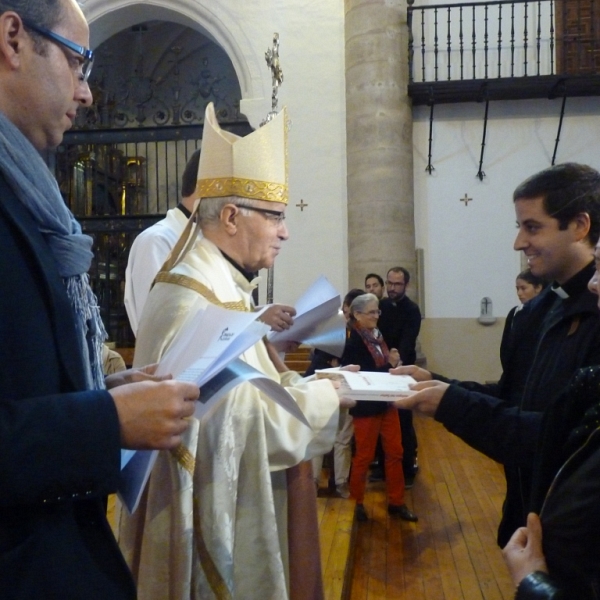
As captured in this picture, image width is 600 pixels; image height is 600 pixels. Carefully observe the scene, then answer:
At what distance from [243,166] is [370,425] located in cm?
299

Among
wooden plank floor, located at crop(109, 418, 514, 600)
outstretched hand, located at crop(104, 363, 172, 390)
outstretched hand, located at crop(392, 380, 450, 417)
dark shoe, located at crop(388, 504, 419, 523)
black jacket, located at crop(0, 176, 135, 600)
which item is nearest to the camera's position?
black jacket, located at crop(0, 176, 135, 600)

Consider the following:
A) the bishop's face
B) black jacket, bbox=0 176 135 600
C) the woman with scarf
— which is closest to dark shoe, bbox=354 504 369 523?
the woman with scarf

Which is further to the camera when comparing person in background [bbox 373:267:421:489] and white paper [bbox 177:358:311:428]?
person in background [bbox 373:267:421:489]

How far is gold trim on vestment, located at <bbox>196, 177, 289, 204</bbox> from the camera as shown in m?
2.04

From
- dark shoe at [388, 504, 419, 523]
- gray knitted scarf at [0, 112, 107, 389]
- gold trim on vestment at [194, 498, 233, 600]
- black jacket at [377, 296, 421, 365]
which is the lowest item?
dark shoe at [388, 504, 419, 523]

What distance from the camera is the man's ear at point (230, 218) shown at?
201 centimetres

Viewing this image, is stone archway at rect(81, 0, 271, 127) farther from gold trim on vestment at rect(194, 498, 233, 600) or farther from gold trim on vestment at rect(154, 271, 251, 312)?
gold trim on vestment at rect(194, 498, 233, 600)

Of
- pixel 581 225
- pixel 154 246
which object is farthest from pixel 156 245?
pixel 581 225

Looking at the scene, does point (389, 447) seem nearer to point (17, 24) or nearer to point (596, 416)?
point (596, 416)

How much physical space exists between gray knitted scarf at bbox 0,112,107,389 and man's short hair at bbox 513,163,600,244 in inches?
51.2

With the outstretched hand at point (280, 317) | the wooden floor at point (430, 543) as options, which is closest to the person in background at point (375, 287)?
the wooden floor at point (430, 543)

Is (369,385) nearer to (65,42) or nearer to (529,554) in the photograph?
(529,554)

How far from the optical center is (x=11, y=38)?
1.02 meters

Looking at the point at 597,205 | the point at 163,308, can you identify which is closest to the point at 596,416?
the point at 597,205
